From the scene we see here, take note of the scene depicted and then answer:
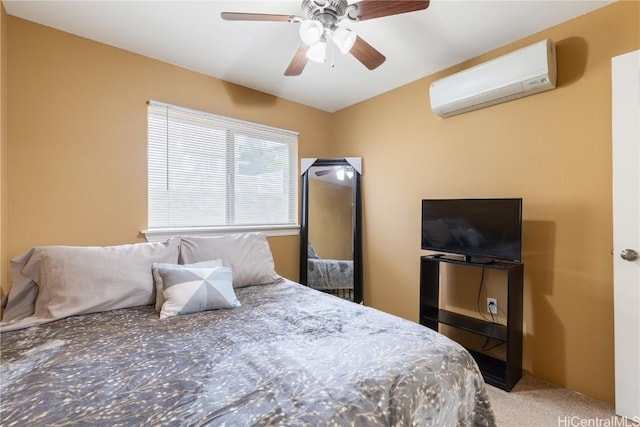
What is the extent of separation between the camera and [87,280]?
161cm

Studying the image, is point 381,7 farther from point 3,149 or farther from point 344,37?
point 3,149

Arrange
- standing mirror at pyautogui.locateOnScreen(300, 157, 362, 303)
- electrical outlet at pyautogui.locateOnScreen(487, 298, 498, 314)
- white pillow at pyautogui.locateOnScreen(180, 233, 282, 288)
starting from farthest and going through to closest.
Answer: standing mirror at pyautogui.locateOnScreen(300, 157, 362, 303) < electrical outlet at pyautogui.locateOnScreen(487, 298, 498, 314) < white pillow at pyautogui.locateOnScreen(180, 233, 282, 288)

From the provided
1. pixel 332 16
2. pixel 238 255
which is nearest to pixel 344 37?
pixel 332 16

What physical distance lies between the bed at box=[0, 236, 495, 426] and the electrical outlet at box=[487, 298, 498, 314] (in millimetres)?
1243

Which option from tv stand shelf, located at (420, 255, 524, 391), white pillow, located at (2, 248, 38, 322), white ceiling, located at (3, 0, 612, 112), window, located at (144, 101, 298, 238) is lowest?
tv stand shelf, located at (420, 255, 524, 391)

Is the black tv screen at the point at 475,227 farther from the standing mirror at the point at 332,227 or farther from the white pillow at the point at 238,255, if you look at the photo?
the white pillow at the point at 238,255

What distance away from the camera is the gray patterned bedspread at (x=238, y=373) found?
829 millimetres

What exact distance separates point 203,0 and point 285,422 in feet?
7.12

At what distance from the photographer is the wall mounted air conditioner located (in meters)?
1.89

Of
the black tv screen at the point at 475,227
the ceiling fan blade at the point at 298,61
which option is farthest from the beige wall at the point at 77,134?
the black tv screen at the point at 475,227

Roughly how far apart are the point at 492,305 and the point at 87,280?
2738mm

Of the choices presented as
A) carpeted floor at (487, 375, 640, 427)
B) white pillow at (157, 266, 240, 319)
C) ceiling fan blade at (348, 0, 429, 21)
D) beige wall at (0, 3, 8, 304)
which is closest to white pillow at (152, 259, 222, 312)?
white pillow at (157, 266, 240, 319)

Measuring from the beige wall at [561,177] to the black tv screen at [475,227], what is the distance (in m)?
0.27

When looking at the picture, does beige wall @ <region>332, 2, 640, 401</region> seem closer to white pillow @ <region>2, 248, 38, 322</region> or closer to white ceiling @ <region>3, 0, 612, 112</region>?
white ceiling @ <region>3, 0, 612, 112</region>
